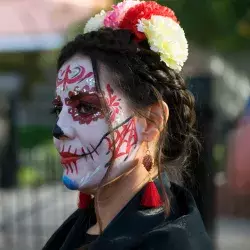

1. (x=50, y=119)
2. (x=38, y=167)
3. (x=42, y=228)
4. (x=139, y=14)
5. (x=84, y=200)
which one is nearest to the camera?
(x=139, y=14)

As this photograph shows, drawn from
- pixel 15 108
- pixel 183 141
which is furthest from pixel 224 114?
pixel 183 141

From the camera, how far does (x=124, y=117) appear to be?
7.53 feet

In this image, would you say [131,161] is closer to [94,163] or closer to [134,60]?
[94,163]

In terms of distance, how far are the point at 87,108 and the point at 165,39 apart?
35cm

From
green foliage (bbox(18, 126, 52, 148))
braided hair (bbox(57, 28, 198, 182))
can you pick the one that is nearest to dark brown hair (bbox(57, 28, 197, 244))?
braided hair (bbox(57, 28, 198, 182))

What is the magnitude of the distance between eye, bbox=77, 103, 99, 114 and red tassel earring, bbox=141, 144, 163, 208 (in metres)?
0.23

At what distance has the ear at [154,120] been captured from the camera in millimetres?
2309

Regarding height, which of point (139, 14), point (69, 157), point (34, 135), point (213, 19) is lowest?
point (69, 157)

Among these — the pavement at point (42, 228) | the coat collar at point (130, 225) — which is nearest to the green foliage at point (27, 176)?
the pavement at point (42, 228)

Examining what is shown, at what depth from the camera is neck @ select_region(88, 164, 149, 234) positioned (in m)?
2.30

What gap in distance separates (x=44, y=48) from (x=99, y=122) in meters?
11.0

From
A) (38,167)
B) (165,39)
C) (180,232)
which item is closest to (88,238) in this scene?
(180,232)

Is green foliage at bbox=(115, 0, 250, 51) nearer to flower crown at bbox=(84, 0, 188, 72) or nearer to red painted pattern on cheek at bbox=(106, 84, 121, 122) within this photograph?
flower crown at bbox=(84, 0, 188, 72)

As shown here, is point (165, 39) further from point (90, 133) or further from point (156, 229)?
point (156, 229)
